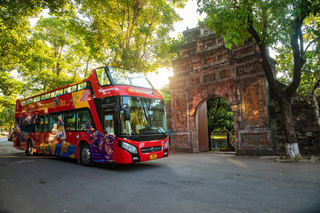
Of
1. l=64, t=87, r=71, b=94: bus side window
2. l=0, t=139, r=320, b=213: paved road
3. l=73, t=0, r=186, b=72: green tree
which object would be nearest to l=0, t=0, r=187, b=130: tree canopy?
l=73, t=0, r=186, b=72: green tree

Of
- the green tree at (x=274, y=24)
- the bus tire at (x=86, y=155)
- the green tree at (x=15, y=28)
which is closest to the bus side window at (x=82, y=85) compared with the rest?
the bus tire at (x=86, y=155)

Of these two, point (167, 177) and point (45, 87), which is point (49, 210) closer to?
point (167, 177)

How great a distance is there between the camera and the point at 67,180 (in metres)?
5.77

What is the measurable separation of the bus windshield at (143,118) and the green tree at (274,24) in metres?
3.73

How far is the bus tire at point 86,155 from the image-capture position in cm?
788

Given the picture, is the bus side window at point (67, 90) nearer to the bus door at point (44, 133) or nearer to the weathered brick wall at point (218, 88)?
the bus door at point (44, 133)

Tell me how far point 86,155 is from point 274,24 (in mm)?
9790

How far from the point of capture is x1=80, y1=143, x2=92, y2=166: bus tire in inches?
310

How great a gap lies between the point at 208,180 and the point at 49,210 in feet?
12.6

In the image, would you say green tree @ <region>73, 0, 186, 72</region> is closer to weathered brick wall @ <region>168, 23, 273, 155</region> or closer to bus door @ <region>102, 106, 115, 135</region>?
weathered brick wall @ <region>168, 23, 273, 155</region>

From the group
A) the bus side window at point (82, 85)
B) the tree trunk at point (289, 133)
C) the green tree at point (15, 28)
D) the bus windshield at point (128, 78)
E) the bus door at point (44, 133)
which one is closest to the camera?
the bus windshield at point (128, 78)

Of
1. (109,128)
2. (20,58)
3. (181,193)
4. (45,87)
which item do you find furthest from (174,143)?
(45,87)

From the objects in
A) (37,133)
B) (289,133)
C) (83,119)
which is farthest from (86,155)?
(289,133)

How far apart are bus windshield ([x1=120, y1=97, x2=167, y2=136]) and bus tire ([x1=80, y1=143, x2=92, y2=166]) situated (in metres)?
2.31
